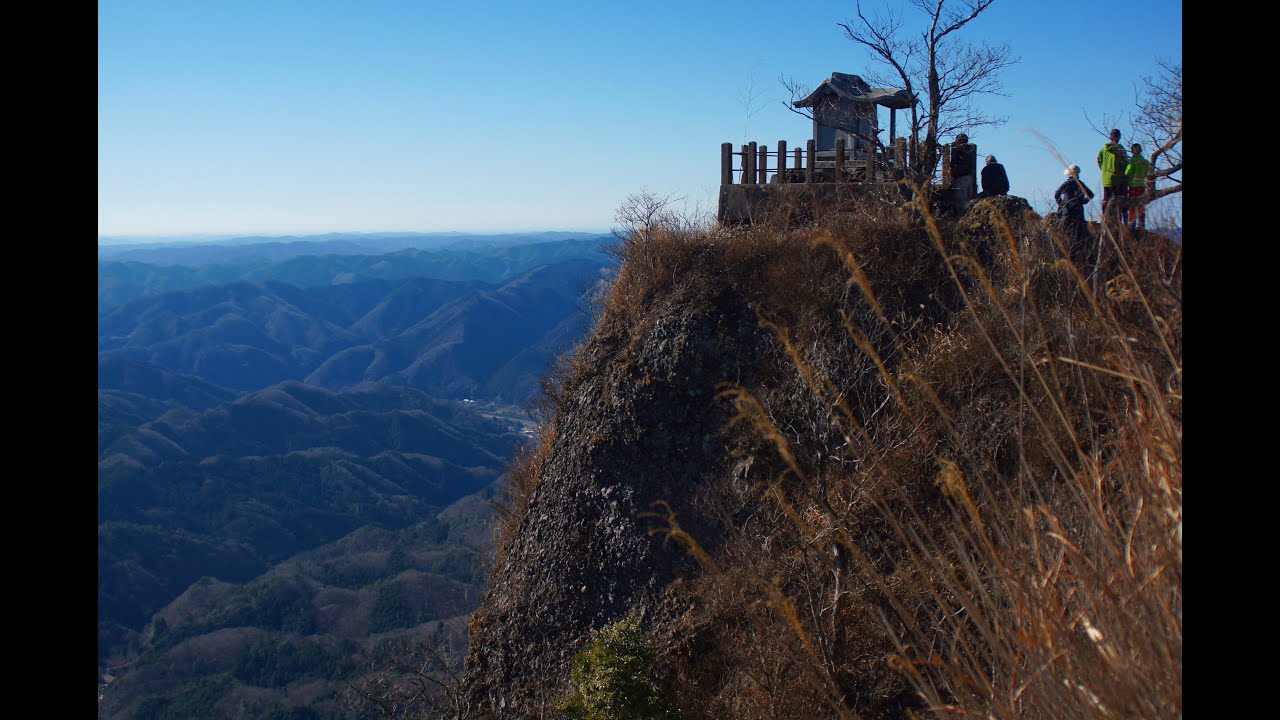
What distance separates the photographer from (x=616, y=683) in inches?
416

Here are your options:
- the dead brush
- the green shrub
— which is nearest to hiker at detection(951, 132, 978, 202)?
the dead brush

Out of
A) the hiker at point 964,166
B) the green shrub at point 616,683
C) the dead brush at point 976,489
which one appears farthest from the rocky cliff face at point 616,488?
the hiker at point 964,166

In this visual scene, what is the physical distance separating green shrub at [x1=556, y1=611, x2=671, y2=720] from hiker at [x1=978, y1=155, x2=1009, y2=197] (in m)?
11.5

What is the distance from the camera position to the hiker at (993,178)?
16.0 m

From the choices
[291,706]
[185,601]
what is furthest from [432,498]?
[291,706]

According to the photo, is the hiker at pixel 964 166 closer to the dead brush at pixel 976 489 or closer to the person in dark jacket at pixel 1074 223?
the dead brush at pixel 976 489

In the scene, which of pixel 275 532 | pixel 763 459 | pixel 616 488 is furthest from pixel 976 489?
pixel 275 532

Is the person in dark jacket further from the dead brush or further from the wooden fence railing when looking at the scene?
the wooden fence railing

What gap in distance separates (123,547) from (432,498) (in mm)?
43553

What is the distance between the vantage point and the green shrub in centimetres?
1051

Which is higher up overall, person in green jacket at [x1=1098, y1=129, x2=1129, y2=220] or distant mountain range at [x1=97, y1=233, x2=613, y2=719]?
person in green jacket at [x1=1098, y1=129, x2=1129, y2=220]

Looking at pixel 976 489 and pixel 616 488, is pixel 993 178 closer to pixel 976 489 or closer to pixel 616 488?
pixel 976 489

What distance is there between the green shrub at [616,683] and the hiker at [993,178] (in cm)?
1148
